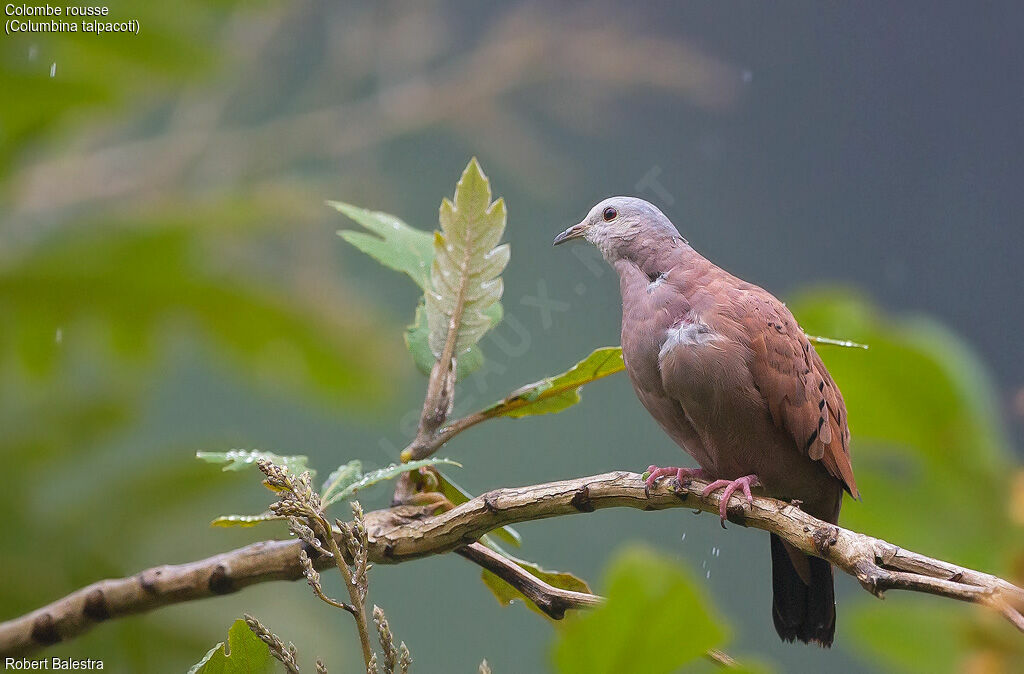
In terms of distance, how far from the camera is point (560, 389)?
0.84 metres

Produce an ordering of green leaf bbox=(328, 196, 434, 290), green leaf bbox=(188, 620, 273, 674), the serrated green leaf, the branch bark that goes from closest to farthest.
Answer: the branch bark, green leaf bbox=(188, 620, 273, 674), the serrated green leaf, green leaf bbox=(328, 196, 434, 290)

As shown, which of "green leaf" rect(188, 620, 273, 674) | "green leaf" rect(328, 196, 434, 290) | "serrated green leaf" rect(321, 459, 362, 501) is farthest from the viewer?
"green leaf" rect(328, 196, 434, 290)

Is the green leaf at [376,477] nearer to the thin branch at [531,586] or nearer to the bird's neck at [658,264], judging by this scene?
the thin branch at [531,586]

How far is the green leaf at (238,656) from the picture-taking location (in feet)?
2.18

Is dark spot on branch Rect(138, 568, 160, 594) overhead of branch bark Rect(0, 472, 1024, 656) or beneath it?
beneath

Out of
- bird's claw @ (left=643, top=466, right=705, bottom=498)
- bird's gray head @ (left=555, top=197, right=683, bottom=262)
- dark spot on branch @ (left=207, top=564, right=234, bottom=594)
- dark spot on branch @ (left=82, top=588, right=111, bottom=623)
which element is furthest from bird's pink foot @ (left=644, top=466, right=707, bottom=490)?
dark spot on branch @ (left=82, top=588, right=111, bottom=623)

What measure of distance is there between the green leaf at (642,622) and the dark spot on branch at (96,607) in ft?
1.51

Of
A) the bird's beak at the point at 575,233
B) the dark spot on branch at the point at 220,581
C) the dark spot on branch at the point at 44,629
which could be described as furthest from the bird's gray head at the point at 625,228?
the dark spot on branch at the point at 44,629

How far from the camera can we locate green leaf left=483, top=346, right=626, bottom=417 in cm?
82

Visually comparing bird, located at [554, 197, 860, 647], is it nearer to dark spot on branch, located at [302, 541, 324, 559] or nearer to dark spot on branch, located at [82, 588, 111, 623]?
dark spot on branch, located at [302, 541, 324, 559]

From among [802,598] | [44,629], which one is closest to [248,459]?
[44,629]

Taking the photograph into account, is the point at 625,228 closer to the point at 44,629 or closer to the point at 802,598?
the point at 802,598

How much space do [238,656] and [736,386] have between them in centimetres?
48

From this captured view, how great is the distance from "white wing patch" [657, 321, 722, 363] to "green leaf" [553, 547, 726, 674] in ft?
0.97
